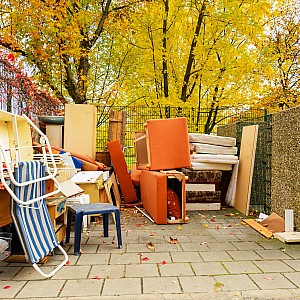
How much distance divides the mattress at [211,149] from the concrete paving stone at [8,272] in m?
3.96

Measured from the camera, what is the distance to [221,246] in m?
4.13

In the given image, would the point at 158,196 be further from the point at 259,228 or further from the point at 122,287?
the point at 122,287

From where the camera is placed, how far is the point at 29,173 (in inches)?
127

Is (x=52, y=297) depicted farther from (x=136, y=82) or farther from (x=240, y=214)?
(x=136, y=82)

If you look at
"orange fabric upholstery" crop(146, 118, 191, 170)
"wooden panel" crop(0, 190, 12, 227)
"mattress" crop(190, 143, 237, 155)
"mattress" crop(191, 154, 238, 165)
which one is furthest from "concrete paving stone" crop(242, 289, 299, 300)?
"mattress" crop(190, 143, 237, 155)

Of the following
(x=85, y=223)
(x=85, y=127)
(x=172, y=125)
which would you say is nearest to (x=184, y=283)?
(x=85, y=223)

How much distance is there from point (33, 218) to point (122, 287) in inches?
41.0

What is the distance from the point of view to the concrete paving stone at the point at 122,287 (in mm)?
2818

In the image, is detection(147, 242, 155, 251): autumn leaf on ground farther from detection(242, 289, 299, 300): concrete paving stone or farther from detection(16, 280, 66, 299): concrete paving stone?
detection(242, 289, 299, 300): concrete paving stone

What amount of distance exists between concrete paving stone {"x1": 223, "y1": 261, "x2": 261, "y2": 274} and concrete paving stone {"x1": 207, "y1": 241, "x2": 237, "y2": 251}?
0.50 meters

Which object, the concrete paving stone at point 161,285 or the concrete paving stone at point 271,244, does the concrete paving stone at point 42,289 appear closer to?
the concrete paving stone at point 161,285

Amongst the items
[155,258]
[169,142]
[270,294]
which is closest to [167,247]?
[155,258]

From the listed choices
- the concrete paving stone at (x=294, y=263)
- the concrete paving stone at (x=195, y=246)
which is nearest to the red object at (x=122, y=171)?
the concrete paving stone at (x=195, y=246)

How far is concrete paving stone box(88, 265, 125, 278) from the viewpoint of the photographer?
3.20 meters
